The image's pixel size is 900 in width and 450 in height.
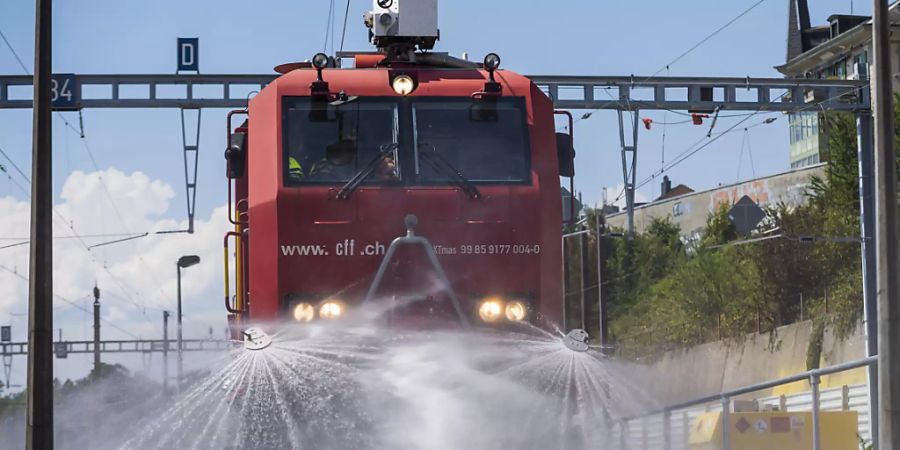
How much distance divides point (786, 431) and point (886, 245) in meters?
2.09

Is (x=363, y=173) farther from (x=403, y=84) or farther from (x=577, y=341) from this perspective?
(x=577, y=341)

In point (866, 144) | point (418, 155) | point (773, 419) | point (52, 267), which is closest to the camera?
A: point (418, 155)

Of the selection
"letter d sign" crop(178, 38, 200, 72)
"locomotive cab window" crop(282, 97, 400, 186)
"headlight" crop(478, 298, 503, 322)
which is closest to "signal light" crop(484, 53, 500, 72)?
"locomotive cab window" crop(282, 97, 400, 186)

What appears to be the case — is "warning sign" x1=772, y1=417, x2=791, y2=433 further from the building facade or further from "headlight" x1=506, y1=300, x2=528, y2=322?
the building facade

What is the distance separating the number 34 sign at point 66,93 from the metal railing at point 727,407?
15.2 m

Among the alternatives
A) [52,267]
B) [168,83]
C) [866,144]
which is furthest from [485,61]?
A: [866,144]

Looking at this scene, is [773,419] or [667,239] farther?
[667,239]

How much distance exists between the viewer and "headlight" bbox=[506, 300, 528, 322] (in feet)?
41.5

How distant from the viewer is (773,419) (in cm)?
1525

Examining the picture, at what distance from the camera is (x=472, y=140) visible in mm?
13211

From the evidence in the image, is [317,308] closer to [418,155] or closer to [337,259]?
[337,259]

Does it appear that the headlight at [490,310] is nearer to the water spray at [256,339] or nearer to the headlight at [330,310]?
the headlight at [330,310]

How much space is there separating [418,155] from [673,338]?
152 feet

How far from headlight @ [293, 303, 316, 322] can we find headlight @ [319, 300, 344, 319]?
0.08 meters
